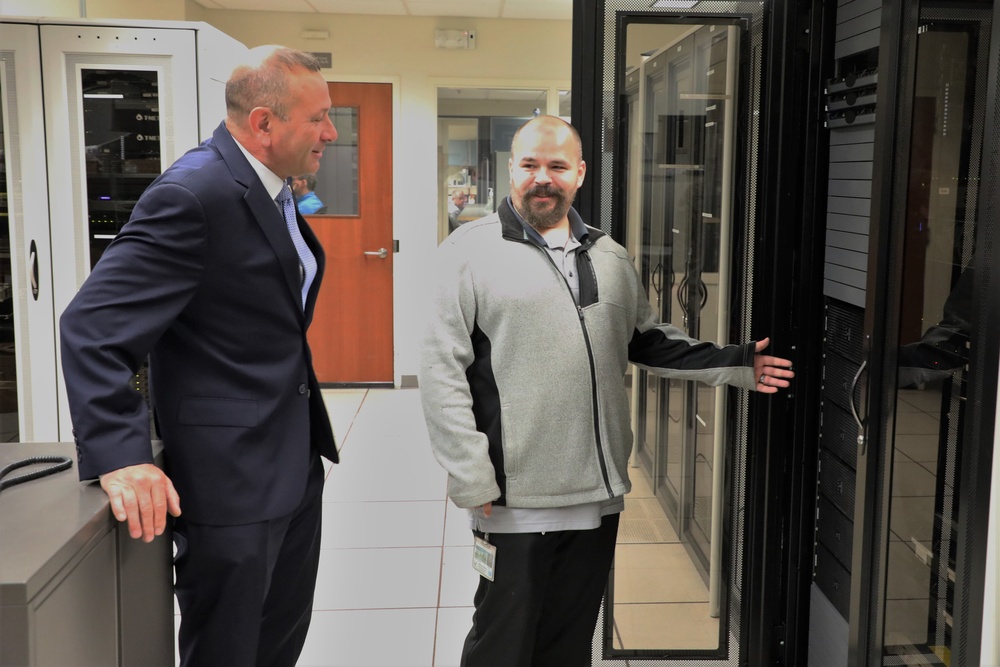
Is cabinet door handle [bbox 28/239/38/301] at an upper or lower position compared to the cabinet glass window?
lower

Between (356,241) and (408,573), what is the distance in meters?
A: 3.85

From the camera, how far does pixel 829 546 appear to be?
2.49 meters

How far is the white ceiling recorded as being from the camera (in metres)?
6.28

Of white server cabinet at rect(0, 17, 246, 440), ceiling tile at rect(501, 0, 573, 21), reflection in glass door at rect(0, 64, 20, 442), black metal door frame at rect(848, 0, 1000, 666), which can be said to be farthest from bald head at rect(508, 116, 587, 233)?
ceiling tile at rect(501, 0, 573, 21)

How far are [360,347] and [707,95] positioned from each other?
5028 mm

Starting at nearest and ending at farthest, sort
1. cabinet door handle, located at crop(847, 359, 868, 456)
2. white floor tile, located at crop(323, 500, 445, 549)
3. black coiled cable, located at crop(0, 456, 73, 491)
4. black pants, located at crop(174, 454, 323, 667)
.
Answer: black coiled cable, located at crop(0, 456, 73, 491) < black pants, located at crop(174, 454, 323, 667) < cabinet door handle, located at crop(847, 359, 868, 456) < white floor tile, located at crop(323, 500, 445, 549)

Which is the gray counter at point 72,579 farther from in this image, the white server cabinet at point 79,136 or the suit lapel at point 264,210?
the white server cabinet at point 79,136

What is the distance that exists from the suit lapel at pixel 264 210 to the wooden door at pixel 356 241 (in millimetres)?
5091

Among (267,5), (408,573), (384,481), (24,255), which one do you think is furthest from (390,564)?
(267,5)

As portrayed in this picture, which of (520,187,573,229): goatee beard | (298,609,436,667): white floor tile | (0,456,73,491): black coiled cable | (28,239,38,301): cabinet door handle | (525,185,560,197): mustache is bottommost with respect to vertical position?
(298,609,436,667): white floor tile

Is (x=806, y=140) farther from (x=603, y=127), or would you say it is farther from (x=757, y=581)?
(x=757, y=581)

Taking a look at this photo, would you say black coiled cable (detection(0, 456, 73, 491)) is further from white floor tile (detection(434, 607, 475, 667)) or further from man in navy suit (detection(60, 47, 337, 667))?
white floor tile (detection(434, 607, 475, 667))

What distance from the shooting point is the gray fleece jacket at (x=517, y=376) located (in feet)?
6.61

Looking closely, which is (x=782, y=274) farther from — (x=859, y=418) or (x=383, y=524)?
(x=383, y=524)
